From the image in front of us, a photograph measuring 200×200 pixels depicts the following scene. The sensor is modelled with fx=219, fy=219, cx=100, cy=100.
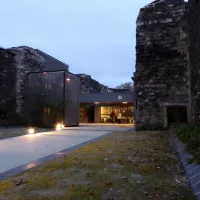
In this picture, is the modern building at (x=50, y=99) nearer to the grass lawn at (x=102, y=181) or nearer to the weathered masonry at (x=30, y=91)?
the weathered masonry at (x=30, y=91)

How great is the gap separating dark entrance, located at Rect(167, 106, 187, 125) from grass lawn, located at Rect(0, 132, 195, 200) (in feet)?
22.7

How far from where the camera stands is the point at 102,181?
3002mm

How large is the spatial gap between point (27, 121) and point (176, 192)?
49.6 feet

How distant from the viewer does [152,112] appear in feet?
36.3

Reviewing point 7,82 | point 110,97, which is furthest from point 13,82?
point 110,97

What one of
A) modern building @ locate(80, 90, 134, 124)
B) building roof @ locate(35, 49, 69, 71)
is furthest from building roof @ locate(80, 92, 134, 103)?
building roof @ locate(35, 49, 69, 71)

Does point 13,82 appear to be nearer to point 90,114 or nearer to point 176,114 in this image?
point 90,114

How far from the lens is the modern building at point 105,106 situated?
23891mm

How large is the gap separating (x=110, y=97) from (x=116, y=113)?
2.39 metres

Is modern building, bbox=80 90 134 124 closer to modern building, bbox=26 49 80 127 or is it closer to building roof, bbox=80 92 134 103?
building roof, bbox=80 92 134 103

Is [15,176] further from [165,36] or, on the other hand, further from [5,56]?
[5,56]

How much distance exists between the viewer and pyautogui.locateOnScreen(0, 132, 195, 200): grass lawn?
2.51 m

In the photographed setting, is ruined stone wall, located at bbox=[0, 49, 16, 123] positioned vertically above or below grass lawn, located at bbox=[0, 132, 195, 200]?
above

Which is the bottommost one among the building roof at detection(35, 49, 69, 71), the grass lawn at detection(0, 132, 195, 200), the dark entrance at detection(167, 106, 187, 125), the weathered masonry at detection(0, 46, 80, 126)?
the grass lawn at detection(0, 132, 195, 200)
